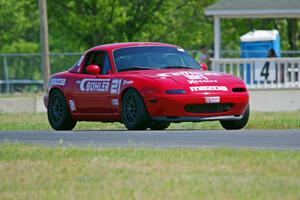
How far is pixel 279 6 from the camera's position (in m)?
35.0

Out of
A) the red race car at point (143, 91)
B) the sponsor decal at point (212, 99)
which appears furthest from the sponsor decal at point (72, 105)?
the sponsor decal at point (212, 99)

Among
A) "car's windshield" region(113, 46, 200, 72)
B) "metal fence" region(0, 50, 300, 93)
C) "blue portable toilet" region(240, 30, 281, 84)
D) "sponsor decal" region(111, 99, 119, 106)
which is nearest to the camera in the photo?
"sponsor decal" region(111, 99, 119, 106)

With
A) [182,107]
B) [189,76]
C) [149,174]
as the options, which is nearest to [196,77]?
[189,76]

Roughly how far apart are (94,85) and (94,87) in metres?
0.04

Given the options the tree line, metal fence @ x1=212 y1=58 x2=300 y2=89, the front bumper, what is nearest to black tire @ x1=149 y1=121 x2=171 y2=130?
the front bumper

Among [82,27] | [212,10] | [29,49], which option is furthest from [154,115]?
[29,49]

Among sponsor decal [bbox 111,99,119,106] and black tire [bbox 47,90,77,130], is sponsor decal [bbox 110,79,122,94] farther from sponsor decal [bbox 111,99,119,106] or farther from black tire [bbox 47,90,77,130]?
black tire [bbox 47,90,77,130]

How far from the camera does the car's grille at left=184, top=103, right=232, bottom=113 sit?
17.2 meters

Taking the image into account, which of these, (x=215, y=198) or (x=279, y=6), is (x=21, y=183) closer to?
(x=215, y=198)

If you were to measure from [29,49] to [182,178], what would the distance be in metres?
54.8

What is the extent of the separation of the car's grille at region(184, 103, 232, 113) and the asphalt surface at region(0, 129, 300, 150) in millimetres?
837

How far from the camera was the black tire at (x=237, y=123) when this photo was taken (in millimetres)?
17989

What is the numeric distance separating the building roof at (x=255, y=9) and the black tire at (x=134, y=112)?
17.2 meters

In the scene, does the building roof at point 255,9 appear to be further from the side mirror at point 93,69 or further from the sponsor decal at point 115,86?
the sponsor decal at point 115,86
